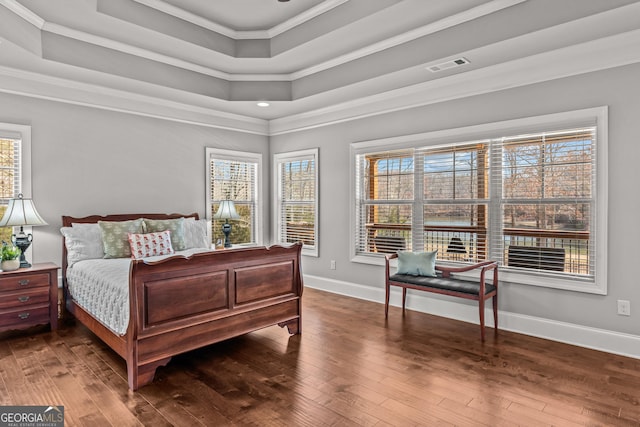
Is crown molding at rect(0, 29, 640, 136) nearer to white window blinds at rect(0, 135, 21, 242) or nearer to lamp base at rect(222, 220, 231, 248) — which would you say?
white window blinds at rect(0, 135, 21, 242)

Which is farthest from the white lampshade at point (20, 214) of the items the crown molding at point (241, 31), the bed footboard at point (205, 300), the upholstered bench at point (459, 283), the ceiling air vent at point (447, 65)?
the ceiling air vent at point (447, 65)

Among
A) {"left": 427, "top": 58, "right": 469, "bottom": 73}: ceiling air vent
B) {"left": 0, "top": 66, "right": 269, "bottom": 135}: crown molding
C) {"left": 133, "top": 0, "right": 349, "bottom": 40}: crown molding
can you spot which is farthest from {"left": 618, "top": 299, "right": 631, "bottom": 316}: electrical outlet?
{"left": 0, "top": 66, "right": 269, "bottom": 135}: crown molding

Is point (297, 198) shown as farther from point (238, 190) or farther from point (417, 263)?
point (417, 263)

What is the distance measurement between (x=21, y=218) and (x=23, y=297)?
2.46 ft

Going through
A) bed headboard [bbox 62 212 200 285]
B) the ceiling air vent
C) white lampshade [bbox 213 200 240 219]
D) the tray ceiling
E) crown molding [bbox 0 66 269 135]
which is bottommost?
bed headboard [bbox 62 212 200 285]

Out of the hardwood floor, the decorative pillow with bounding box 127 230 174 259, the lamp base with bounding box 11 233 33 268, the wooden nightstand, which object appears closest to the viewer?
the hardwood floor

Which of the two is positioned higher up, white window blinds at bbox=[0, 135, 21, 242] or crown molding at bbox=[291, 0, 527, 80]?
crown molding at bbox=[291, 0, 527, 80]

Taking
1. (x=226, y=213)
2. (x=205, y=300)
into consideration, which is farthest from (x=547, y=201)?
(x=226, y=213)

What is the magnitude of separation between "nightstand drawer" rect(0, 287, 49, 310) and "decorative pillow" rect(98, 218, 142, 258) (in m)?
0.65

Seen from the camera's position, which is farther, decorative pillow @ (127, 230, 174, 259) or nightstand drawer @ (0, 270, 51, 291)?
decorative pillow @ (127, 230, 174, 259)

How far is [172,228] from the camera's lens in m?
4.65

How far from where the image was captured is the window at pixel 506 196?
3467 millimetres

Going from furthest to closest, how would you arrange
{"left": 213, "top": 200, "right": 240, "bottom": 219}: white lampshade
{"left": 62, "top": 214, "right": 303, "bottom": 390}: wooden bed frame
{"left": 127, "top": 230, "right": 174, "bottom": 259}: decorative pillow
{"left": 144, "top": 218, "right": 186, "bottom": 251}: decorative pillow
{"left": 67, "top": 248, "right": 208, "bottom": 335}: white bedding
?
{"left": 213, "top": 200, "right": 240, "bottom": 219}: white lampshade, {"left": 144, "top": 218, "right": 186, "bottom": 251}: decorative pillow, {"left": 127, "top": 230, "right": 174, "bottom": 259}: decorative pillow, {"left": 67, "top": 248, "right": 208, "bottom": 335}: white bedding, {"left": 62, "top": 214, "right": 303, "bottom": 390}: wooden bed frame

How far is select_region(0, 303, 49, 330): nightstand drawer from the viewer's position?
3.56 meters
